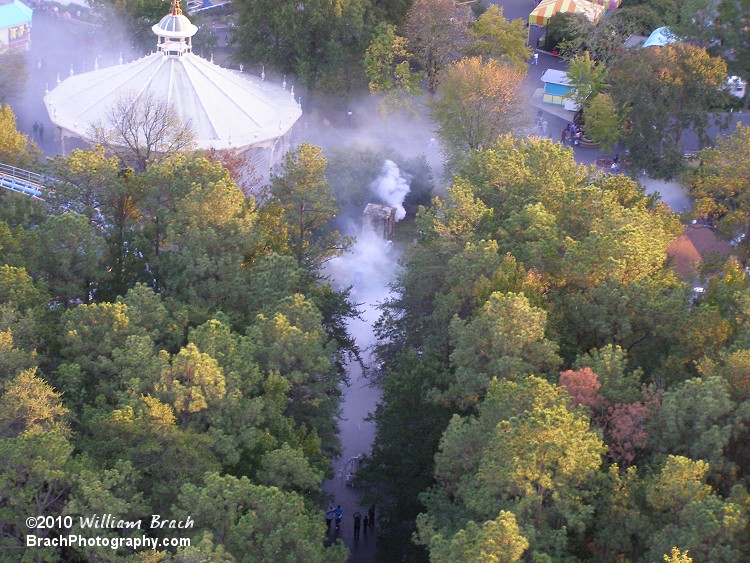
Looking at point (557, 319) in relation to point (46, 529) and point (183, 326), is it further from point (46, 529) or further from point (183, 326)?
point (46, 529)

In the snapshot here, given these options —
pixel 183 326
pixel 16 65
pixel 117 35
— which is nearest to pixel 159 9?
pixel 117 35

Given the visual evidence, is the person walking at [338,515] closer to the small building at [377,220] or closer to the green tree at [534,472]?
the green tree at [534,472]

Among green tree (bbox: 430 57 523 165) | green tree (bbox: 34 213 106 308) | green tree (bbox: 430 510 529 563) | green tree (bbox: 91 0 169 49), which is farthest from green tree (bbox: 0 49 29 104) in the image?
green tree (bbox: 430 510 529 563)

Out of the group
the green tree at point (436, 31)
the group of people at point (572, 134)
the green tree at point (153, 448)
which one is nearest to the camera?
the green tree at point (153, 448)

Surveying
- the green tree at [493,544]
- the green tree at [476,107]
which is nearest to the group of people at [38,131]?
the green tree at [476,107]

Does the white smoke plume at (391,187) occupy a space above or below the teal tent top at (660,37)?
below

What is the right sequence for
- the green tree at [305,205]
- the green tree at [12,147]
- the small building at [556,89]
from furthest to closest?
the small building at [556,89]
the green tree at [12,147]
the green tree at [305,205]

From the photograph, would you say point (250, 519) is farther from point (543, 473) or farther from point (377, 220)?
point (377, 220)

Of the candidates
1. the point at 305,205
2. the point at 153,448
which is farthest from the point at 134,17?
the point at 153,448

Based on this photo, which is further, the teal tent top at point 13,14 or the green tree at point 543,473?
the teal tent top at point 13,14
